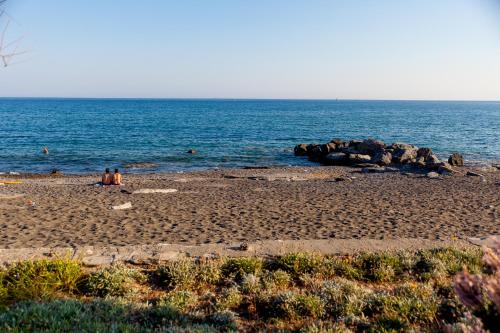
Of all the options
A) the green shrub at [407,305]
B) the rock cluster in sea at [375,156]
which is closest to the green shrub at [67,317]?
the green shrub at [407,305]

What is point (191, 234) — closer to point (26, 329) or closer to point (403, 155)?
point (26, 329)

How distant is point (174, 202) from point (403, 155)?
19.9 metres

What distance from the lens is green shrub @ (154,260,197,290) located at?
649 centimetres

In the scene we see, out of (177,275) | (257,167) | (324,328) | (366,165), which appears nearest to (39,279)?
(177,275)

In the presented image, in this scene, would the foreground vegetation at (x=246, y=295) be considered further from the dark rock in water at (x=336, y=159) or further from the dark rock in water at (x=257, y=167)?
the dark rock in water at (x=336, y=159)

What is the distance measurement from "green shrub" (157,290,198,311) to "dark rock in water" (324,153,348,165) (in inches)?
1083

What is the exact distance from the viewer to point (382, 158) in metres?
30.1

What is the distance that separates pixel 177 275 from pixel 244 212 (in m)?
6.74

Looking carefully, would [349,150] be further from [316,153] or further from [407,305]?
[407,305]

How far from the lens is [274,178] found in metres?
23.5

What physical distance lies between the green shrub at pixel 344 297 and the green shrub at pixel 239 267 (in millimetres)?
1177

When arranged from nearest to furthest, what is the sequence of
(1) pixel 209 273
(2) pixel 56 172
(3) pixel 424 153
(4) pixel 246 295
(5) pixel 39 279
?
(4) pixel 246 295 < (5) pixel 39 279 < (1) pixel 209 273 < (2) pixel 56 172 < (3) pixel 424 153

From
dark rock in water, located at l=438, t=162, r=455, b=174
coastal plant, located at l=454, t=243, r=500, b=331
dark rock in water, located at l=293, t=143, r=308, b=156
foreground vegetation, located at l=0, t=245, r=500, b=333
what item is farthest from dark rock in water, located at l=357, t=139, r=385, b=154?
coastal plant, located at l=454, t=243, r=500, b=331

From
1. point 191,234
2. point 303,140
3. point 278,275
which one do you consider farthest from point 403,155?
point 278,275
